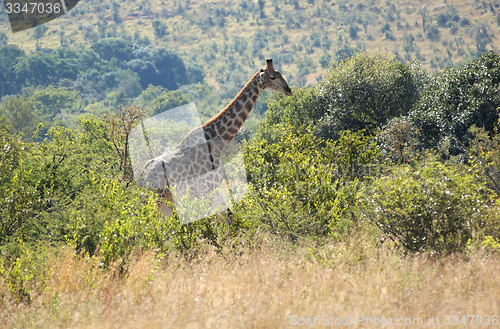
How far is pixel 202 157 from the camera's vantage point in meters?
9.35

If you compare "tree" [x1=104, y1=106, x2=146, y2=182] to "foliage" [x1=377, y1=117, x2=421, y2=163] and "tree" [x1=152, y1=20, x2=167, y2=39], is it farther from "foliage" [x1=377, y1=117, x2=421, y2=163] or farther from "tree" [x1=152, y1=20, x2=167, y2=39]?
"tree" [x1=152, y1=20, x2=167, y2=39]

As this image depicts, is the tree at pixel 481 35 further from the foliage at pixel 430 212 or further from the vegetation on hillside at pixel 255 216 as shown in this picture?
the foliage at pixel 430 212

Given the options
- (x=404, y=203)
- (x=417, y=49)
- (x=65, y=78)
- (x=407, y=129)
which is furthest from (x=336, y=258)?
(x=417, y=49)

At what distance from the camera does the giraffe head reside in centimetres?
958

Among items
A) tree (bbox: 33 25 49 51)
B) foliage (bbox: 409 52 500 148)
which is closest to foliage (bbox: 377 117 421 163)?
foliage (bbox: 409 52 500 148)

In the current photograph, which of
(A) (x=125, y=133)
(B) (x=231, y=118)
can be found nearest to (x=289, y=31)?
(A) (x=125, y=133)

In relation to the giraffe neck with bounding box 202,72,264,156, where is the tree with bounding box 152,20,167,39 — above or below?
above

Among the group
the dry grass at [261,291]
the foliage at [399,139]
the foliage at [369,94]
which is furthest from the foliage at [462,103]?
the dry grass at [261,291]

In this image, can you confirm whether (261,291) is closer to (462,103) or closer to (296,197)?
(296,197)

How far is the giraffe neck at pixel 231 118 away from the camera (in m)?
9.62

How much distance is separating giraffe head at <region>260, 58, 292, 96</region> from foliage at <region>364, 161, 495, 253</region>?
331cm

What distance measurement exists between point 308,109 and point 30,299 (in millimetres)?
21401

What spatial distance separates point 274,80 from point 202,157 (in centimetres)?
238

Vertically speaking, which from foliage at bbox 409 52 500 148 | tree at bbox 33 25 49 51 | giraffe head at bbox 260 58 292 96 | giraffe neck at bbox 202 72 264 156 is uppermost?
tree at bbox 33 25 49 51
